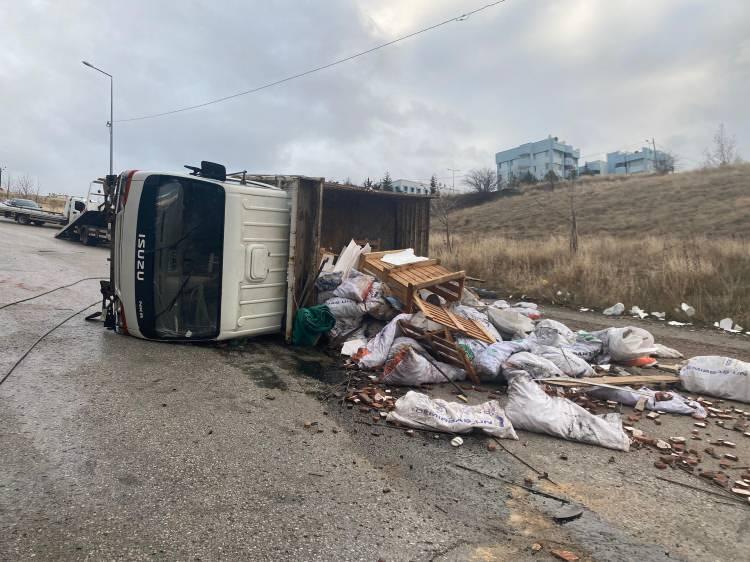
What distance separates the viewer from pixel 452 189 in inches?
1964

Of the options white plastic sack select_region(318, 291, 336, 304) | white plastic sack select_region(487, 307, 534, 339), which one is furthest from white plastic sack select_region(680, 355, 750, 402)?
white plastic sack select_region(318, 291, 336, 304)

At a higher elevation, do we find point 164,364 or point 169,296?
point 169,296

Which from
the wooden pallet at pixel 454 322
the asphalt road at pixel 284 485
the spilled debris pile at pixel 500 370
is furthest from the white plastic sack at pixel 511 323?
the asphalt road at pixel 284 485

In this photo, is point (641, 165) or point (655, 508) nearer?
point (655, 508)

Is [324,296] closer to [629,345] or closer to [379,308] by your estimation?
[379,308]

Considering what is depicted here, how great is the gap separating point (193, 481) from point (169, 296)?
10.4ft

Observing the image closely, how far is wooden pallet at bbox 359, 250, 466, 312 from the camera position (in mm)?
6258

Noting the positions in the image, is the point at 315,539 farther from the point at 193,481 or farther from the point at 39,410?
the point at 39,410

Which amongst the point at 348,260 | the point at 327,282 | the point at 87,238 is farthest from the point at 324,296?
the point at 87,238

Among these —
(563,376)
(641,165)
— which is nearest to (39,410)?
(563,376)

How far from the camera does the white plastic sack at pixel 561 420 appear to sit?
145 inches

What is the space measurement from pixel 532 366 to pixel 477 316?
6.05ft

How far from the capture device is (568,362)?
527cm

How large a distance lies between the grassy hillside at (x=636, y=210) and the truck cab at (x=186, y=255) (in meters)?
17.0
